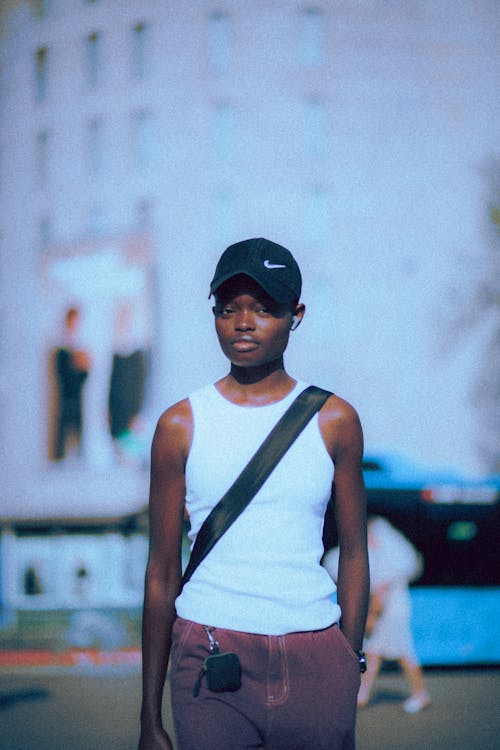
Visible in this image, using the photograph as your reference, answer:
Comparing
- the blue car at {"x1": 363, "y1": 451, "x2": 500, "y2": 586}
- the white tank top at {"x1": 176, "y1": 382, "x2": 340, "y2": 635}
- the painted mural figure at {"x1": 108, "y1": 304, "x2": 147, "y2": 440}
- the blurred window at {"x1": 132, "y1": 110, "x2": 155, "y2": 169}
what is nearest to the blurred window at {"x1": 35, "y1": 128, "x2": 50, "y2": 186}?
the blurred window at {"x1": 132, "y1": 110, "x2": 155, "y2": 169}

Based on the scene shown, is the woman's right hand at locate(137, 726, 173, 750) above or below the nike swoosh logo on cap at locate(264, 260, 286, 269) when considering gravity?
below

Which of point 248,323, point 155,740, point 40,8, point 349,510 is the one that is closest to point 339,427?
point 349,510

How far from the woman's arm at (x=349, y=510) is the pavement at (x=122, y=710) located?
289cm

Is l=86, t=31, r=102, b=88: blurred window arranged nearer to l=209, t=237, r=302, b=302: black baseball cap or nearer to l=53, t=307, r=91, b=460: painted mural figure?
l=53, t=307, r=91, b=460: painted mural figure

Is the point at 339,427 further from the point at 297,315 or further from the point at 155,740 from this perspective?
the point at 155,740

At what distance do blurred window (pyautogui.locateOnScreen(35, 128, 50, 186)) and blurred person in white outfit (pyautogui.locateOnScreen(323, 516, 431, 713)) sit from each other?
305 centimetres

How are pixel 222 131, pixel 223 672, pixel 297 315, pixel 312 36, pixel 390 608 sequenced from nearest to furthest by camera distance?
pixel 223 672 < pixel 297 315 < pixel 390 608 < pixel 312 36 < pixel 222 131

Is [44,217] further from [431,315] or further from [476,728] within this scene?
[476,728]

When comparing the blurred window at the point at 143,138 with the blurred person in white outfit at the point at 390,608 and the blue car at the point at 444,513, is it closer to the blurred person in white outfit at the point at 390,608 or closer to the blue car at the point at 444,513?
the blue car at the point at 444,513

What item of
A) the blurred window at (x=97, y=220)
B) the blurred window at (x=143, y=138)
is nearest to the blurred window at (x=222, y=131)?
the blurred window at (x=143, y=138)

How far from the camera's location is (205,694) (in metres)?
1.63

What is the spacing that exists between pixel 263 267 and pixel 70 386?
4026mm

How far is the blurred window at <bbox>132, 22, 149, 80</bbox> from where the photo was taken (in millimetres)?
5467

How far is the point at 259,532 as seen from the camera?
5.48 ft
